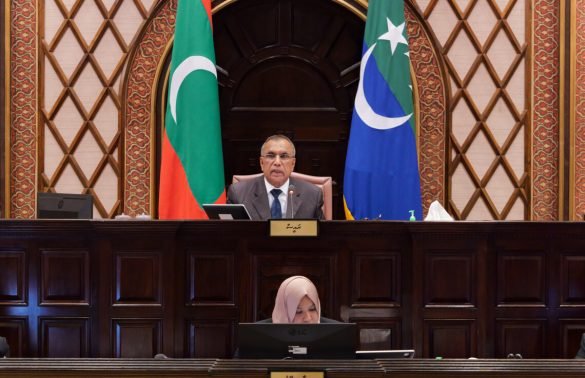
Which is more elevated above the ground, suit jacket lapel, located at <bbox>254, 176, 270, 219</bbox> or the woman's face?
suit jacket lapel, located at <bbox>254, 176, 270, 219</bbox>

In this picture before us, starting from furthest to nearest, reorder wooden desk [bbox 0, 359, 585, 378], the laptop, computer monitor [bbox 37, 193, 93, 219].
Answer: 1. computer monitor [bbox 37, 193, 93, 219]
2. the laptop
3. wooden desk [bbox 0, 359, 585, 378]

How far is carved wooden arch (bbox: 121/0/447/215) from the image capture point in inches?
221

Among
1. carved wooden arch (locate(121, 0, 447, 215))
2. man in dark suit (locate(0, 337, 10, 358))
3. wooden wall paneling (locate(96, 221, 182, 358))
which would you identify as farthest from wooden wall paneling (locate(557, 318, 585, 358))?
man in dark suit (locate(0, 337, 10, 358))

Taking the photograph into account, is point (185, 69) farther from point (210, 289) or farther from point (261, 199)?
point (210, 289)

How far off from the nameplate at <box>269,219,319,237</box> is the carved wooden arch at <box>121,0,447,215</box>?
239 centimetres

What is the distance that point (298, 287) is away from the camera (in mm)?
2941

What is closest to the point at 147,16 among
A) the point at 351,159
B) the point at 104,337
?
the point at 351,159

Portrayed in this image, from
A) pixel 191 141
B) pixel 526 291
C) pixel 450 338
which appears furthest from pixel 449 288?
pixel 191 141

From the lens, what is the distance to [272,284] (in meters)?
3.46

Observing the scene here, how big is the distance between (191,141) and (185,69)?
51 cm

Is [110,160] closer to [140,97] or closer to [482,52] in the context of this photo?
[140,97]

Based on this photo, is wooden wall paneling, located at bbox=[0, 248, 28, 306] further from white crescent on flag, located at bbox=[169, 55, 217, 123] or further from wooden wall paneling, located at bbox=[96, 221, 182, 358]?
white crescent on flag, located at bbox=[169, 55, 217, 123]

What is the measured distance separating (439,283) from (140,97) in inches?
121

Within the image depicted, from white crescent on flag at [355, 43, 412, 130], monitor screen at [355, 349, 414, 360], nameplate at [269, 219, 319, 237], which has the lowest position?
monitor screen at [355, 349, 414, 360]
